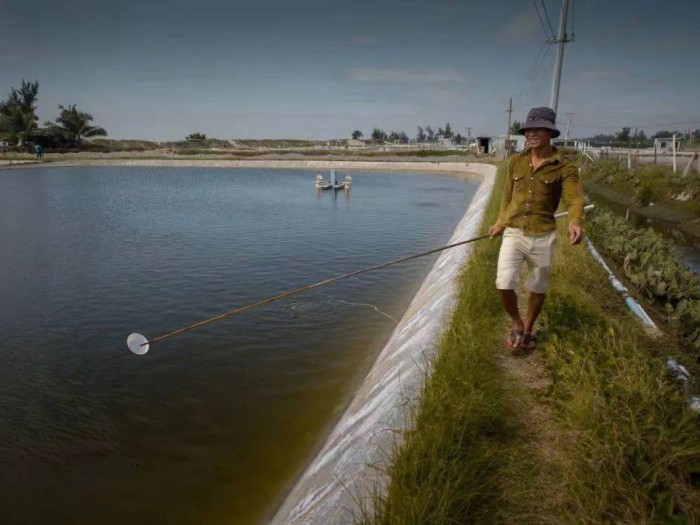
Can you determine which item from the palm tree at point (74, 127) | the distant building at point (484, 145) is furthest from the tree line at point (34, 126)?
the distant building at point (484, 145)

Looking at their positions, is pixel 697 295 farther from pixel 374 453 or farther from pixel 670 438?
pixel 374 453

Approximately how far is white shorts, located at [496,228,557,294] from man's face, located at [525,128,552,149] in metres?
0.82

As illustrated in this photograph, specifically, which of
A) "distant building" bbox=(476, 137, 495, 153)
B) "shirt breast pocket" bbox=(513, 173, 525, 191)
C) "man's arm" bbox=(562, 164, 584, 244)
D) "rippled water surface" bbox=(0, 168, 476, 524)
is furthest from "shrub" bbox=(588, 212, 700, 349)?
"distant building" bbox=(476, 137, 495, 153)

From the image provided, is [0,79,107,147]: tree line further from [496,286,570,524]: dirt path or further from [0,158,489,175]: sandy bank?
[496,286,570,524]: dirt path

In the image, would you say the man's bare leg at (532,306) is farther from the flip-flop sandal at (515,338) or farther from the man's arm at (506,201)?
the man's arm at (506,201)

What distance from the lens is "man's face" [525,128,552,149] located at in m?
4.05

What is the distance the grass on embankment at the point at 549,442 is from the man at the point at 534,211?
48 centimetres

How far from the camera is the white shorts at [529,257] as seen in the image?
13.9 feet

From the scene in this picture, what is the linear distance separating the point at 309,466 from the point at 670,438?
9.43 ft

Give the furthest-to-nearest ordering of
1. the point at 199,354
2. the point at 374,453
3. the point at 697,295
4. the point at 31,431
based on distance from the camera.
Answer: the point at 697,295 → the point at 199,354 → the point at 31,431 → the point at 374,453

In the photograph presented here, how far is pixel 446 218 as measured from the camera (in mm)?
19484

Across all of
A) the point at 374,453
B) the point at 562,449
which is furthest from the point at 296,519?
the point at 562,449

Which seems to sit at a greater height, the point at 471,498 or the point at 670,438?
the point at 670,438

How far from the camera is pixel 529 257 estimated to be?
4.32m
